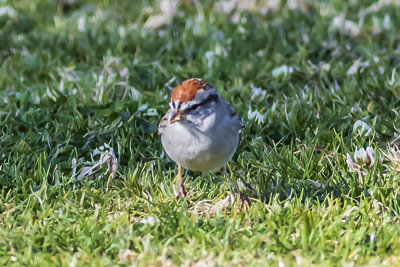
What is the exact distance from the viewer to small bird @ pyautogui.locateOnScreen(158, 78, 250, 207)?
173 inches

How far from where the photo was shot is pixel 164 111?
19.8 ft

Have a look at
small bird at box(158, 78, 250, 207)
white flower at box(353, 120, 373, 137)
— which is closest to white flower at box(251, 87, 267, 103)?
white flower at box(353, 120, 373, 137)

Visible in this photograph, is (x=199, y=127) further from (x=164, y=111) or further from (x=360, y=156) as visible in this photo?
(x=164, y=111)

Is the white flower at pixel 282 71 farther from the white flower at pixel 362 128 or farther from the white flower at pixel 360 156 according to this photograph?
the white flower at pixel 360 156

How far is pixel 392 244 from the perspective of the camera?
Result: 161 inches

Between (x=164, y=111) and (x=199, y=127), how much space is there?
5.13ft

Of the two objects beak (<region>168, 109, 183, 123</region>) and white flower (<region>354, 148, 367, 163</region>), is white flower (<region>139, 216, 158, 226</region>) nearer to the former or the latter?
beak (<region>168, 109, 183, 123</region>)

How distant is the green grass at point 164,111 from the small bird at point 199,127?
1.11 ft

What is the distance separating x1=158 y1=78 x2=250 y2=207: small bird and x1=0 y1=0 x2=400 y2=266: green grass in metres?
0.34

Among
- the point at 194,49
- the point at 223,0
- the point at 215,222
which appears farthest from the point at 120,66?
the point at 215,222

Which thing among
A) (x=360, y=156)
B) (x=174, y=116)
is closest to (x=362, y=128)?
(x=360, y=156)

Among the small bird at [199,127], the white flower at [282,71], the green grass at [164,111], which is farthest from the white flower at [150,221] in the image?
the white flower at [282,71]

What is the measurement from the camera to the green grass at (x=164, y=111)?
13.6 ft

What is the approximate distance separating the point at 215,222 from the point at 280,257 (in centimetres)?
57
